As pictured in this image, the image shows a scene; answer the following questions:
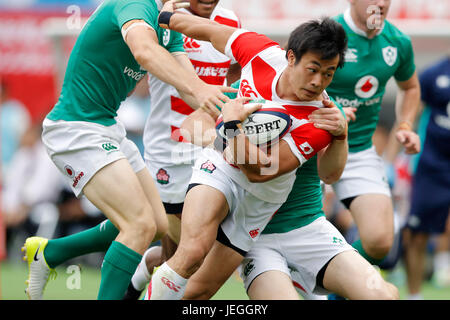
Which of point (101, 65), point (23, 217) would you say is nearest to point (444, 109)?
point (101, 65)

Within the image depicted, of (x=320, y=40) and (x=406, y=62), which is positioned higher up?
(x=320, y=40)

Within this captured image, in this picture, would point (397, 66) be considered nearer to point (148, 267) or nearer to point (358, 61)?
point (358, 61)

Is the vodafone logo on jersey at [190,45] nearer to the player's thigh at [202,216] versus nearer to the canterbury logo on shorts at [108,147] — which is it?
the canterbury logo on shorts at [108,147]

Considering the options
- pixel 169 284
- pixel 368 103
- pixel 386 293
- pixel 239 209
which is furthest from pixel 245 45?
pixel 368 103

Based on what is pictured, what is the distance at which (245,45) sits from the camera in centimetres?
447

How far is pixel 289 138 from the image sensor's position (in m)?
4.21

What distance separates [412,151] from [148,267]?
224cm

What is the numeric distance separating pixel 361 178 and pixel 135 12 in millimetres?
2472

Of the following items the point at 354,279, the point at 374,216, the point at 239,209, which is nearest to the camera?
the point at 354,279

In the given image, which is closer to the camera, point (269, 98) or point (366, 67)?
point (269, 98)

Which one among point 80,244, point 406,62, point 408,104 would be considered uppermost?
point 406,62

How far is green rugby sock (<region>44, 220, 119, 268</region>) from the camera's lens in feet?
17.7

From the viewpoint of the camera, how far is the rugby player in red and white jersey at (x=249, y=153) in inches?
162

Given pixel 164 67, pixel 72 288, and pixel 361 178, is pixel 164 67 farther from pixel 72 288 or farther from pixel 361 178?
pixel 72 288
